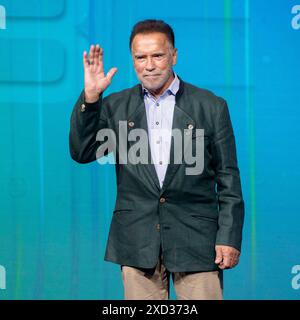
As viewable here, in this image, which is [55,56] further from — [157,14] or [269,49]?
[269,49]

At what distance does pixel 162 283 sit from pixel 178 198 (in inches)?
11.5

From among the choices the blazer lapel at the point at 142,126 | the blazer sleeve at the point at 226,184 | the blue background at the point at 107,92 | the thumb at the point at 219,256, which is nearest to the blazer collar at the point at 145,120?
the blazer lapel at the point at 142,126

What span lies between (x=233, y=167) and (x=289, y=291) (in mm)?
1208

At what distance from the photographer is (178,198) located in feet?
9.84

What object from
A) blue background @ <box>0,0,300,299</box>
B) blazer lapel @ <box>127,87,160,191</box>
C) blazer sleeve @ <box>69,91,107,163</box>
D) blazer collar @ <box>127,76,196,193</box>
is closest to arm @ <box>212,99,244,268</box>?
blazer collar @ <box>127,76,196,193</box>

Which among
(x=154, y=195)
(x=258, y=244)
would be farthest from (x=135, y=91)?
(x=258, y=244)

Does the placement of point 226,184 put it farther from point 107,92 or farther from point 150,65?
point 107,92

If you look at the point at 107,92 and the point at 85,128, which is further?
the point at 107,92

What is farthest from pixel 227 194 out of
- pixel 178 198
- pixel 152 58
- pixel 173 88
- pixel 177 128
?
pixel 152 58

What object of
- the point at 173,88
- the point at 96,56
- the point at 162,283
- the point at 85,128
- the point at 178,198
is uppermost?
the point at 96,56

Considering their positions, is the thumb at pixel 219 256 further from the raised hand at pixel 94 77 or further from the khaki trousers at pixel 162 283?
the raised hand at pixel 94 77

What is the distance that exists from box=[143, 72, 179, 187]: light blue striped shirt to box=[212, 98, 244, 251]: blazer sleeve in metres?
0.16

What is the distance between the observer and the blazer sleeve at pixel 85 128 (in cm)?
297

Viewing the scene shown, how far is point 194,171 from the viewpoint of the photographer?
299 cm
